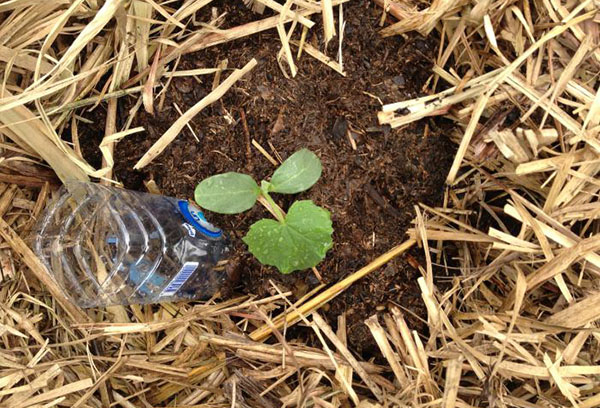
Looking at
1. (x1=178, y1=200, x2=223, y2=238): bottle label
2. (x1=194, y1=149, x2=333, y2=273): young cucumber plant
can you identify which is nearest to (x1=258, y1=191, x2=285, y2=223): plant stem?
(x1=194, y1=149, x2=333, y2=273): young cucumber plant

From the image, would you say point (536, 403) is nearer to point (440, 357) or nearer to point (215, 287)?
point (440, 357)

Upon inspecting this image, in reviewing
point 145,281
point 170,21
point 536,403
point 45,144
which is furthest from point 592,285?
point 45,144

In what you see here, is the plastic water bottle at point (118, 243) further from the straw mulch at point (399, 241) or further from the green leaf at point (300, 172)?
the green leaf at point (300, 172)

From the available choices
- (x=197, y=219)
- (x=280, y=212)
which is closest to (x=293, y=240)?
(x=280, y=212)

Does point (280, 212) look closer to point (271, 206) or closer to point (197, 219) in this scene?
point (271, 206)

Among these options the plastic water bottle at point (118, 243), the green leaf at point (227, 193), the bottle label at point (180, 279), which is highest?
the green leaf at point (227, 193)

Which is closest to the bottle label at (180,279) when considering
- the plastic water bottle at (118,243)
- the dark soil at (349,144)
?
the plastic water bottle at (118,243)

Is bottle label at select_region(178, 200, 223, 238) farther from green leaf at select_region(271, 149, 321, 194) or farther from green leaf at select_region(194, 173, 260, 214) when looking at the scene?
green leaf at select_region(271, 149, 321, 194)
